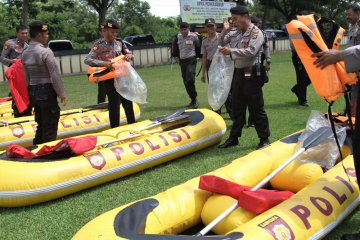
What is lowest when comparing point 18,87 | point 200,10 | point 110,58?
point 18,87

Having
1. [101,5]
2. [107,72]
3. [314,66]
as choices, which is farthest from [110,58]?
[101,5]

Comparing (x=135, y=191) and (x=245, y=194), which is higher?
(x=245, y=194)

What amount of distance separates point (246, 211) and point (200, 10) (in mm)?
19380

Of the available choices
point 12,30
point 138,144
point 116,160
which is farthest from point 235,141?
point 12,30

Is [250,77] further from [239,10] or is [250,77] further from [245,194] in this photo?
[245,194]

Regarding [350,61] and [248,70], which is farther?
[248,70]

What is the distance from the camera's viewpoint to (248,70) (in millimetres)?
5164

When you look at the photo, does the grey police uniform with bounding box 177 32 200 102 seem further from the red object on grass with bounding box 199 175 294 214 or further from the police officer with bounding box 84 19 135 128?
the red object on grass with bounding box 199 175 294 214

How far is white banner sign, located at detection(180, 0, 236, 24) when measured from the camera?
20.7m

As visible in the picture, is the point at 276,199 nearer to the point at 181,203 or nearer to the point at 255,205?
the point at 255,205

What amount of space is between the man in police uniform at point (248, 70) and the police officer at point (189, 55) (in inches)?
133

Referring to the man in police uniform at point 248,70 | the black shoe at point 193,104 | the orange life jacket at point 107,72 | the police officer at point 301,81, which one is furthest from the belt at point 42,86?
the police officer at point 301,81

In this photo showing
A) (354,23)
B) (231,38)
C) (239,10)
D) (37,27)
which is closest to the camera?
(37,27)

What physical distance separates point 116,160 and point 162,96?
20.5 ft
